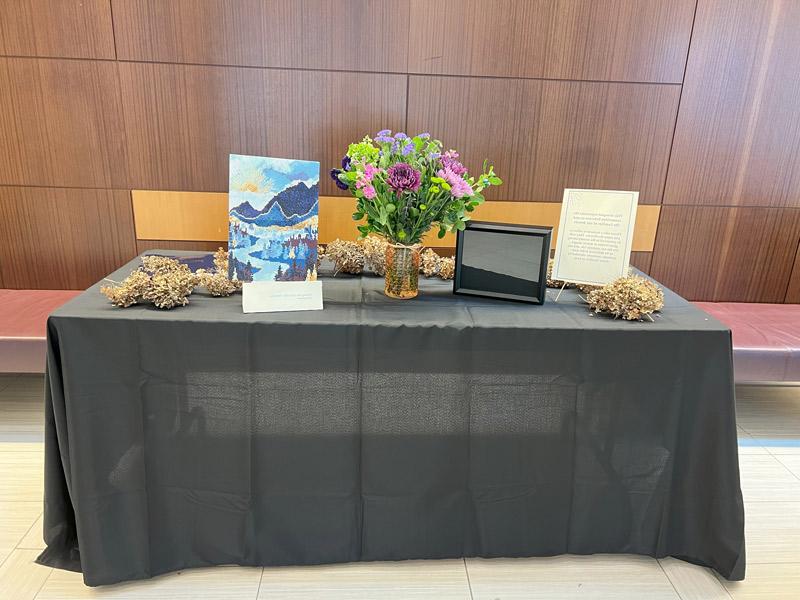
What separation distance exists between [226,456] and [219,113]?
1.73 metres

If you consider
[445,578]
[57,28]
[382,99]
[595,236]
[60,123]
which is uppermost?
[57,28]

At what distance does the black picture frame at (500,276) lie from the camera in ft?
5.11

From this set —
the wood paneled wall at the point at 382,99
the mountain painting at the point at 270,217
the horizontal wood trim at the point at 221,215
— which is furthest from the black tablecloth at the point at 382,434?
the wood paneled wall at the point at 382,99

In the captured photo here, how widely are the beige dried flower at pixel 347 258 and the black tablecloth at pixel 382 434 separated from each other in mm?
196

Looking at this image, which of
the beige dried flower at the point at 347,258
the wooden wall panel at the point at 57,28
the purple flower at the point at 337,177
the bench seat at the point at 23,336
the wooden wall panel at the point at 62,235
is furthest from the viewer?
the wooden wall panel at the point at 62,235

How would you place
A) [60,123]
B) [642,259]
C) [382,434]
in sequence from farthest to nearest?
[642,259]
[60,123]
[382,434]

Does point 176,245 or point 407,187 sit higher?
point 407,187

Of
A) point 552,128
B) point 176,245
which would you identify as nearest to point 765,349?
point 552,128

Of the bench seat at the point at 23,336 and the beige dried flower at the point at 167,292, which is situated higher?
the beige dried flower at the point at 167,292

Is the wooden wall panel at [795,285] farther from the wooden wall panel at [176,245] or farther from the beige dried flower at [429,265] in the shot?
the wooden wall panel at [176,245]

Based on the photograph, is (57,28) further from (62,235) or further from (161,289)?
(161,289)

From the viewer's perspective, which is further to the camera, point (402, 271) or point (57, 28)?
point (57, 28)

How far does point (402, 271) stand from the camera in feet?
5.19

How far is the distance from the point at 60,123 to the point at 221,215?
0.84 m
